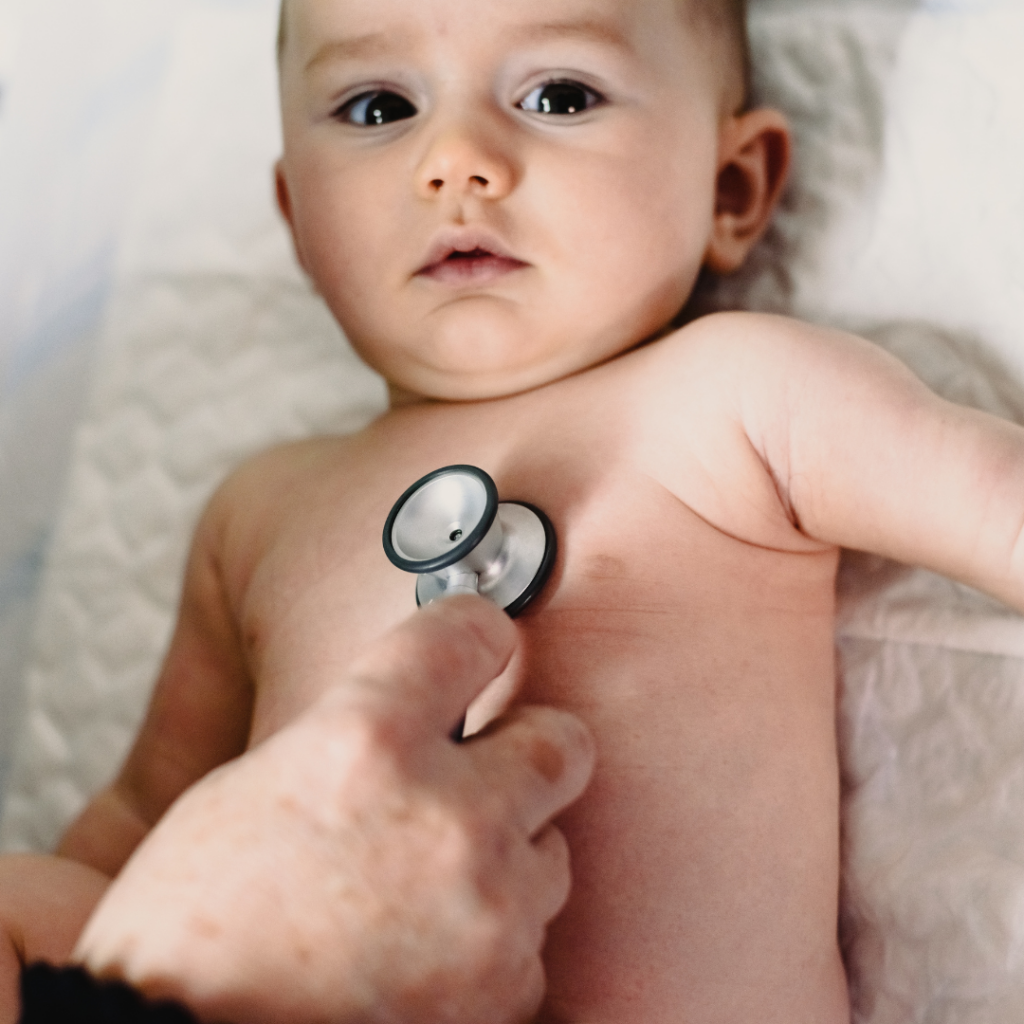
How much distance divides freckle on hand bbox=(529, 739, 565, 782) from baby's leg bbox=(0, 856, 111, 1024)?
0.36m

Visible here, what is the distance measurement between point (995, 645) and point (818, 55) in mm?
639

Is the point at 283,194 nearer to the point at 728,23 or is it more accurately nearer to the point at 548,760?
the point at 728,23

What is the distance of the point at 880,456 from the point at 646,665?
0.23 meters

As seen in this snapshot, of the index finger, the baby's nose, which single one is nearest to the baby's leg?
the index finger

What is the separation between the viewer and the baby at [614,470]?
2.54ft

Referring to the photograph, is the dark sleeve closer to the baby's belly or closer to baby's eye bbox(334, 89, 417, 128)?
the baby's belly

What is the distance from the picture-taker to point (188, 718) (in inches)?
42.4

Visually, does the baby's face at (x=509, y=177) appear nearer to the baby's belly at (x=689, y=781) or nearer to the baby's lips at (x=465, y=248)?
the baby's lips at (x=465, y=248)

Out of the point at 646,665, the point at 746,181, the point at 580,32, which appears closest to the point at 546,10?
the point at 580,32

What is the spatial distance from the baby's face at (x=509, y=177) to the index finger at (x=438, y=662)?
32cm

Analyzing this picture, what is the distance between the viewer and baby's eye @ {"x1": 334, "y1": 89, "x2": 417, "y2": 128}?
3.22 ft

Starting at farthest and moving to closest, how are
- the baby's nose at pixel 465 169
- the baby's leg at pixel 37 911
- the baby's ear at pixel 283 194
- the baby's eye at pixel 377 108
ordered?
the baby's ear at pixel 283 194 < the baby's eye at pixel 377 108 < the baby's nose at pixel 465 169 < the baby's leg at pixel 37 911

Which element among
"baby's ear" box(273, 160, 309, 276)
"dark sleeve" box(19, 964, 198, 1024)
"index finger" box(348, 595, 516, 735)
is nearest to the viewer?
"dark sleeve" box(19, 964, 198, 1024)

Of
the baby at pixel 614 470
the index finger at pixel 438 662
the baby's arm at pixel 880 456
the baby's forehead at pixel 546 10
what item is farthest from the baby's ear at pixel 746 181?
the index finger at pixel 438 662
